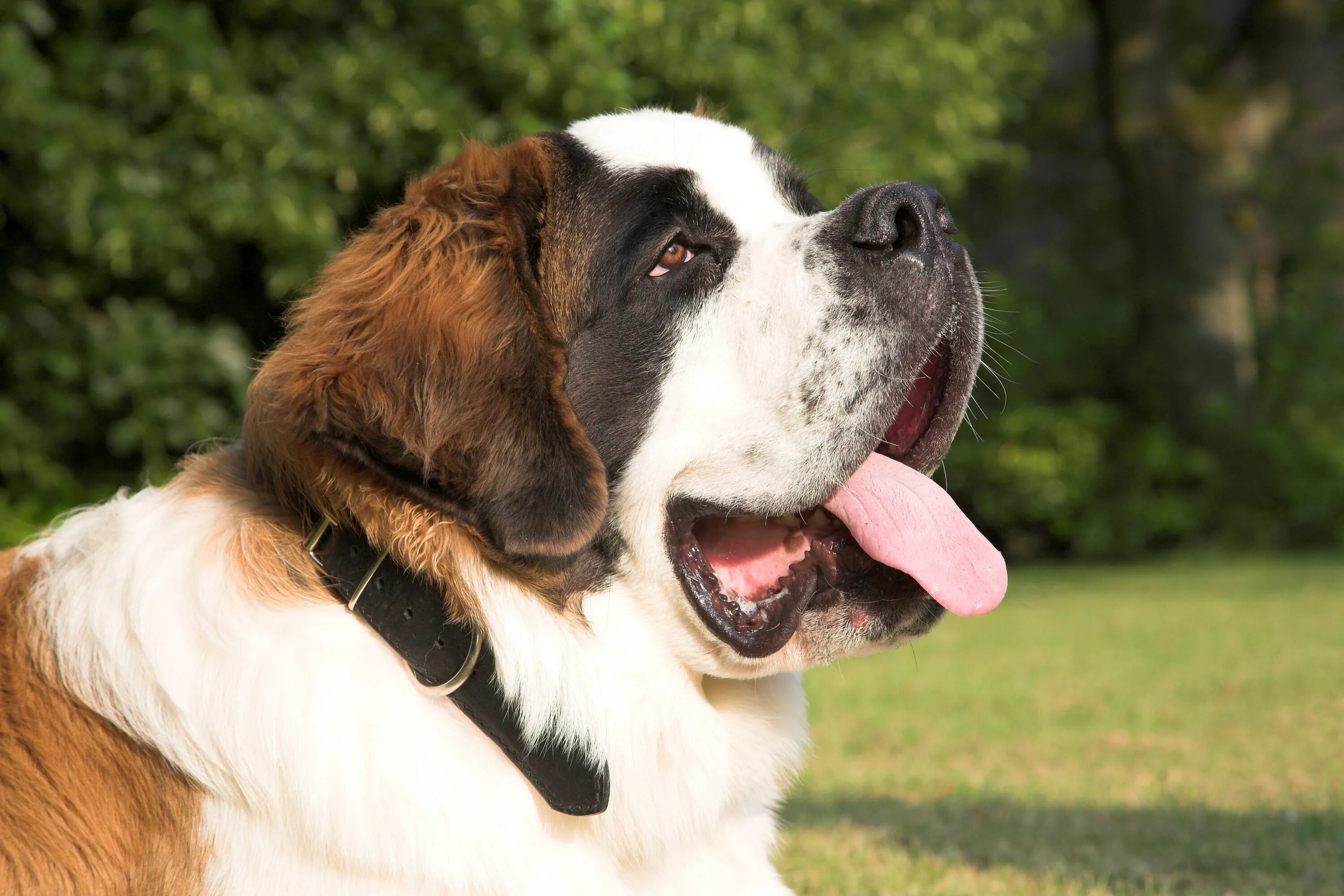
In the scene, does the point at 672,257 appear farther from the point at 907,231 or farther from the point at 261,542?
the point at 261,542

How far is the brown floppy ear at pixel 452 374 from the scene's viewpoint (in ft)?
7.28

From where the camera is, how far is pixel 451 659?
7.24 feet

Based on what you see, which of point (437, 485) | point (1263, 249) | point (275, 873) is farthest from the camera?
point (1263, 249)

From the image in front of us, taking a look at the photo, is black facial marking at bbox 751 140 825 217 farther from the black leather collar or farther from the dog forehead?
the black leather collar

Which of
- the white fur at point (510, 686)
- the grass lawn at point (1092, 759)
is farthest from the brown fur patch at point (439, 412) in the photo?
the grass lawn at point (1092, 759)

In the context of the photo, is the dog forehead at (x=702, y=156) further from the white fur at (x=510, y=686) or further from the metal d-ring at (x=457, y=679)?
the metal d-ring at (x=457, y=679)

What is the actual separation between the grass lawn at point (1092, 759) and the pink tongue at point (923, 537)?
66cm

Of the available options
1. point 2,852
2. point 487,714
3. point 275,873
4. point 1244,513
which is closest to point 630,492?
point 487,714

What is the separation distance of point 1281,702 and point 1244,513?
7.81 m

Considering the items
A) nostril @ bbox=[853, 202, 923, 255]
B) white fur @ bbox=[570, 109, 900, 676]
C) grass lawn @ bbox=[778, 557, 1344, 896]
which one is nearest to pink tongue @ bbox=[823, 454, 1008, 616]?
white fur @ bbox=[570, 109, 900, 676]

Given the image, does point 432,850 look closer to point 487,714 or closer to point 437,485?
point 487,714

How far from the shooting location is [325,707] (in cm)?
215

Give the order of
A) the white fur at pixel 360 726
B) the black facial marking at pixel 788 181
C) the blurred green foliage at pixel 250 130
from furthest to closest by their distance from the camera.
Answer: the blurred green foliage at pixel 250 130
the black facial marking at pixel 788 181
the white fur at pixel 360 726

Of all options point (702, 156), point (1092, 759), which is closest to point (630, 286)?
point (702, 156)
